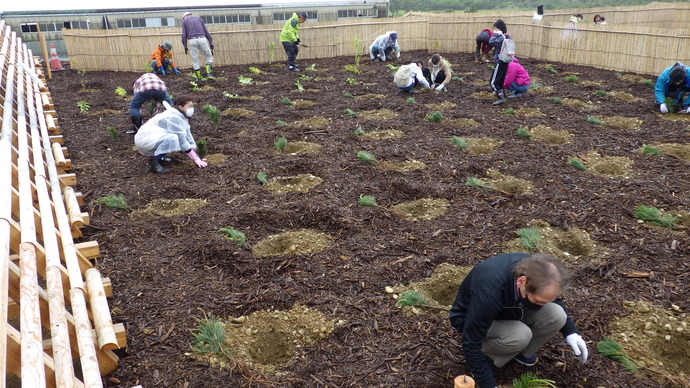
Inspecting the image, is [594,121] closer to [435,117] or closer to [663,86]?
[663,86]

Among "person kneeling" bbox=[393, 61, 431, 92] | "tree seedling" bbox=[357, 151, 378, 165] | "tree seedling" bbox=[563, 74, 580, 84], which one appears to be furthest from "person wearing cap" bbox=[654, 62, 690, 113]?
"tree seedling" bbox=[357, 151, 378, 165]

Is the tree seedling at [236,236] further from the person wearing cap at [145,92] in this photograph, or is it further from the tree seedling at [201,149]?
the person wearing cap at [145,92]

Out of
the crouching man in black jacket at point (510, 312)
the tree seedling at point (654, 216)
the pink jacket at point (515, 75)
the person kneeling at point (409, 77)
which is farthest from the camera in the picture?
the person kneeling at point (409, 77)

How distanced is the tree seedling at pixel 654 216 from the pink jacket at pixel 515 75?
16.2 ft

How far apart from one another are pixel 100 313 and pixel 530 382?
7.90 feet

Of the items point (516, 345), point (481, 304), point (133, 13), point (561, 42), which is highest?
point (133, 13)

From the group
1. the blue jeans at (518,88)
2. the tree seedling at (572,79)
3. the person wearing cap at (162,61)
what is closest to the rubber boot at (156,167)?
the blue jeans at (518,88)

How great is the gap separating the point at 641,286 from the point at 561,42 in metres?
10.2

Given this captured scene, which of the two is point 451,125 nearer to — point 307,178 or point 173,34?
point 307,178

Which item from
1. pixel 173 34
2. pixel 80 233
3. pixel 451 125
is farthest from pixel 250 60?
pixel 80 233

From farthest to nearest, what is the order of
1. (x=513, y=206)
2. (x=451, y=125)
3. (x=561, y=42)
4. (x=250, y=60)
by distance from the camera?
(x=250, y=60)
(x=561, y=42)
(x=451, y=125)
(x=513, y=206)

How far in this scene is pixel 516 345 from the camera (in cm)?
262

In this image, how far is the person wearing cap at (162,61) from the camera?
38.7 ft

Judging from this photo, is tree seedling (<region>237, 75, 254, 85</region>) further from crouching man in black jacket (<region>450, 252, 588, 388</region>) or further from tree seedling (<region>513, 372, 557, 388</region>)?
tree seedling (<region>513, 372, 557, 388</region>)
